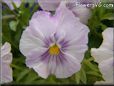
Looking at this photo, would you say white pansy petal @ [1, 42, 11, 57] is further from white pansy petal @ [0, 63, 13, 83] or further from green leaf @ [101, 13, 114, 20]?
green leaf @ [101, 13, 114, 20]

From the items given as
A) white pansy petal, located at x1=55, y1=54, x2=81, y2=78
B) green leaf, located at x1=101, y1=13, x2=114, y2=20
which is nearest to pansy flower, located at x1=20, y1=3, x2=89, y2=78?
white pansy petal, located at x1=55, y1=54, x2=81, y2=78

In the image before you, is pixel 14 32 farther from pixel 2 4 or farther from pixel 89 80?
pixel 89 80

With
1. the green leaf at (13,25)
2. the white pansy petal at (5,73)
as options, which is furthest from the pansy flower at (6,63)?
the green leaf at (13,25)

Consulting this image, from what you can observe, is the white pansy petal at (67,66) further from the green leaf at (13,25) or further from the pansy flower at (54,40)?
the green leaf at (13,25)

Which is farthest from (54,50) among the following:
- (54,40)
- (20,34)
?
(20,34)

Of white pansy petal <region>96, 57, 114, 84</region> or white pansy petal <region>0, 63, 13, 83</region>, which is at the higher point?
white pansy petal <region>96, 57, 114, 84</region>

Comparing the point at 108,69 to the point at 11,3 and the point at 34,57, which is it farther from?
the point at 11,3
